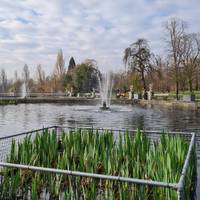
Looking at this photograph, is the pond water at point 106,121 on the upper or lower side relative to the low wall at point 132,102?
lower

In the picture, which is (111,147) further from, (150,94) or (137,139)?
(150,94)

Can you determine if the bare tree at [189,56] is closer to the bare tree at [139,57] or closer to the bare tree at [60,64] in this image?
the bare tree at [139,57]

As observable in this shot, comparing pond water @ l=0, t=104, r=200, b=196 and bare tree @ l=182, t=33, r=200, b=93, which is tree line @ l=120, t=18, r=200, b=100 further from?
pond water @ l=0, t=104, r=200, b=196

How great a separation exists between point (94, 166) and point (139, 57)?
140 ft

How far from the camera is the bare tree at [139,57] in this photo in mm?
46750

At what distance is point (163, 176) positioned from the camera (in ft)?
13.0

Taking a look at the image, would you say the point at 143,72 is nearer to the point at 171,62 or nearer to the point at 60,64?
the point at 171,62

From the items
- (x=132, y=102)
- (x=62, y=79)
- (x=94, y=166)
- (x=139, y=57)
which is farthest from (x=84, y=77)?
(x=94, y=166)

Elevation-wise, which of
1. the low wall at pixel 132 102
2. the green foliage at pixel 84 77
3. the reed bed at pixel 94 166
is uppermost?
the green foliage at pixel 84 77

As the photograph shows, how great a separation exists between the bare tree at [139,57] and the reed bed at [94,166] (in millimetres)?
41473

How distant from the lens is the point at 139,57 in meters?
46.6

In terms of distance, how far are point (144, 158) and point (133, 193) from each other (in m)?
1.41

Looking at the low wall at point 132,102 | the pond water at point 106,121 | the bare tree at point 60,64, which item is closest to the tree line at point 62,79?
the bare tree at point 60,64

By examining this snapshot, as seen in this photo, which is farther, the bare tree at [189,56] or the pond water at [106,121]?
the bare tree at [189,56]
